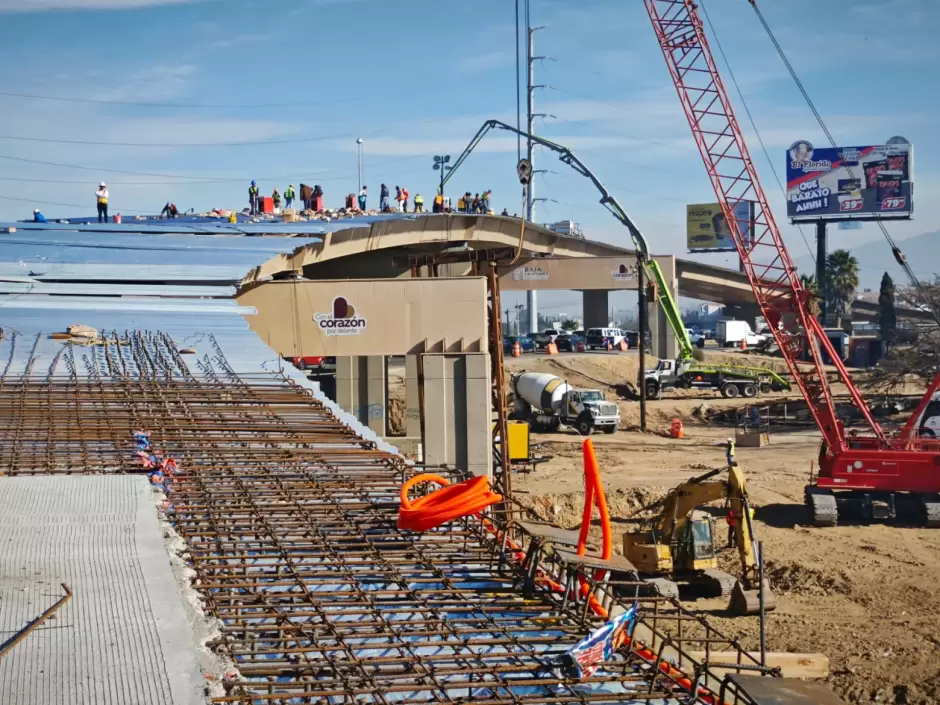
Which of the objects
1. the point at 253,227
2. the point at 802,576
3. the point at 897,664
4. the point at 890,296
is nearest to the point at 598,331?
the point at 890,296

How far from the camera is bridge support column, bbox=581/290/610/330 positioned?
300 ft

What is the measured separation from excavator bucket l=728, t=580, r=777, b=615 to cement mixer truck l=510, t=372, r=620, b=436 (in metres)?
24.6

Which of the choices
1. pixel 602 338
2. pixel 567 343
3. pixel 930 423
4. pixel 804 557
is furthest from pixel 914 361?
pixel 567 343

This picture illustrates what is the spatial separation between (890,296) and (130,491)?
8002 centimetres

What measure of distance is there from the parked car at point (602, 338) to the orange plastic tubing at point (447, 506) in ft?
228

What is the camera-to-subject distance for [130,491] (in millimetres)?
12539

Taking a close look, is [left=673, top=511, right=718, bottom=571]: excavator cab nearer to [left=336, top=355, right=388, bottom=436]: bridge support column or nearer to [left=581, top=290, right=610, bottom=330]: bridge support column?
[left=336, top=355, right=388, bottom=436]: bridge support column

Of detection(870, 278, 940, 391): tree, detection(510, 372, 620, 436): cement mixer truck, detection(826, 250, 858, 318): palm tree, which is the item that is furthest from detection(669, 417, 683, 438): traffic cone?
detection(826, 250, 858, 318): palm tree

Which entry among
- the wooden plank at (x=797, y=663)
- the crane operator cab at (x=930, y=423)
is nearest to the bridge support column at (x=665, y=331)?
the crane operator cab at (x=930, y=423)

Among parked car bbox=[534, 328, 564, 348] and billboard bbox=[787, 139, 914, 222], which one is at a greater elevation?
billboard bbox=[787, 139, 914, 222]

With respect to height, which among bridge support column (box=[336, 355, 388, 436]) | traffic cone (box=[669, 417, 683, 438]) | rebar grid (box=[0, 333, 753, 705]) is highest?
rebar grid (box=[0, 333, 753, 705])

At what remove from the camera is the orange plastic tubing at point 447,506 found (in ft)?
38.6

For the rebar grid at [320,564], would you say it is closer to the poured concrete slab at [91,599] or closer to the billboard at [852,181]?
the poured concrete slab at [91,599]

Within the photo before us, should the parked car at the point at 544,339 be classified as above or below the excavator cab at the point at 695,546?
above
